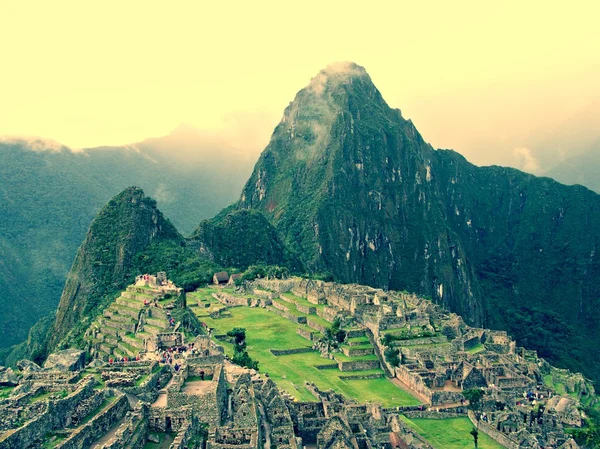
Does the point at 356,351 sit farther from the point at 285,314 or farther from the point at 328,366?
the point at 285,314

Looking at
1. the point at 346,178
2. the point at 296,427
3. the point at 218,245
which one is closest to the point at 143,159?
the point at 346,178

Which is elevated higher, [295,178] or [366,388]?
[295,178]

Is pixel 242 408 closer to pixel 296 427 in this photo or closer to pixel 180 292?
pixel 296 427

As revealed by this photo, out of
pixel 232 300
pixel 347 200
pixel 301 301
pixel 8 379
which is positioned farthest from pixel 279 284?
pixel 347 200

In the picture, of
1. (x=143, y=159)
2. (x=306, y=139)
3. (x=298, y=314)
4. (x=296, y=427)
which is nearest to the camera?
(x=296, y=427)

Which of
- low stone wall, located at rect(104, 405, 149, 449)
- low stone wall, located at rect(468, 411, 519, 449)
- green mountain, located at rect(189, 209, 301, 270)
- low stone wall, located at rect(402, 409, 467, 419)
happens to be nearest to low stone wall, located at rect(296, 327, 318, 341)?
low stone wall, located at rect(402, 409, 467, 419)

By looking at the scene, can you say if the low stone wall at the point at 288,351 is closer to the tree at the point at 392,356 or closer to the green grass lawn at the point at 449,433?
the tree at the point at 392,356

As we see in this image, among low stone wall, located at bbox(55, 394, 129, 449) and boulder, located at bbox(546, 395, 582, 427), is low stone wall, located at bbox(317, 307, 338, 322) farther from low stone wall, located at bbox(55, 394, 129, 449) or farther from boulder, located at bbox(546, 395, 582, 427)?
low stone wall, located at bbox(55, 394, 129, 449)

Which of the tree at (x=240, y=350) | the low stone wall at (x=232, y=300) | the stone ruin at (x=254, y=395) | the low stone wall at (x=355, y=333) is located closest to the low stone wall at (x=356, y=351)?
the stone ruin at (x=254, y=395)
